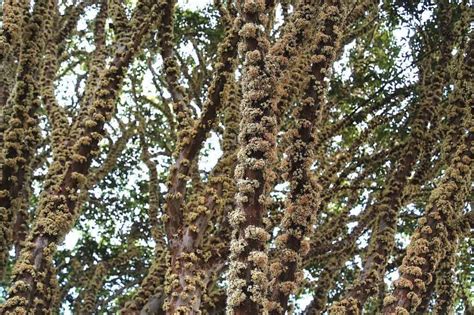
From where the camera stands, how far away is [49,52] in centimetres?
749

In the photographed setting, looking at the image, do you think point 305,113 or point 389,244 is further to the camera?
point 389,244

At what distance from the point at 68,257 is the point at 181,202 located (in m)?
7.60

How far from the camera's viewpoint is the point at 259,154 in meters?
3.20

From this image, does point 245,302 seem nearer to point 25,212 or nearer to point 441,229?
point 441,229

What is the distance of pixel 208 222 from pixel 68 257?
767 cm

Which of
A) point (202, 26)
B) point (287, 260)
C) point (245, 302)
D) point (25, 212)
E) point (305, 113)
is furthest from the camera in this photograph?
point (202, 26)

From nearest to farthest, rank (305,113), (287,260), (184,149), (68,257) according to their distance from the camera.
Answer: (287,260), (305,113), (184,149), (68,257)

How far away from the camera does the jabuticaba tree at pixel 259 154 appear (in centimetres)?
339

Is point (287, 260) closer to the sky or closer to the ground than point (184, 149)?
closer to the ground

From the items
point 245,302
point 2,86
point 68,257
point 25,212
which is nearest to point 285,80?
point 245,302

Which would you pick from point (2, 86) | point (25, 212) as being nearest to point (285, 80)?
point (25, 212)

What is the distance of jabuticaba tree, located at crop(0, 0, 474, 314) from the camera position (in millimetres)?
3389

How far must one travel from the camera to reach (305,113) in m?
3.65

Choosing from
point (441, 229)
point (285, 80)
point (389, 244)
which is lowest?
point (441, 229)
